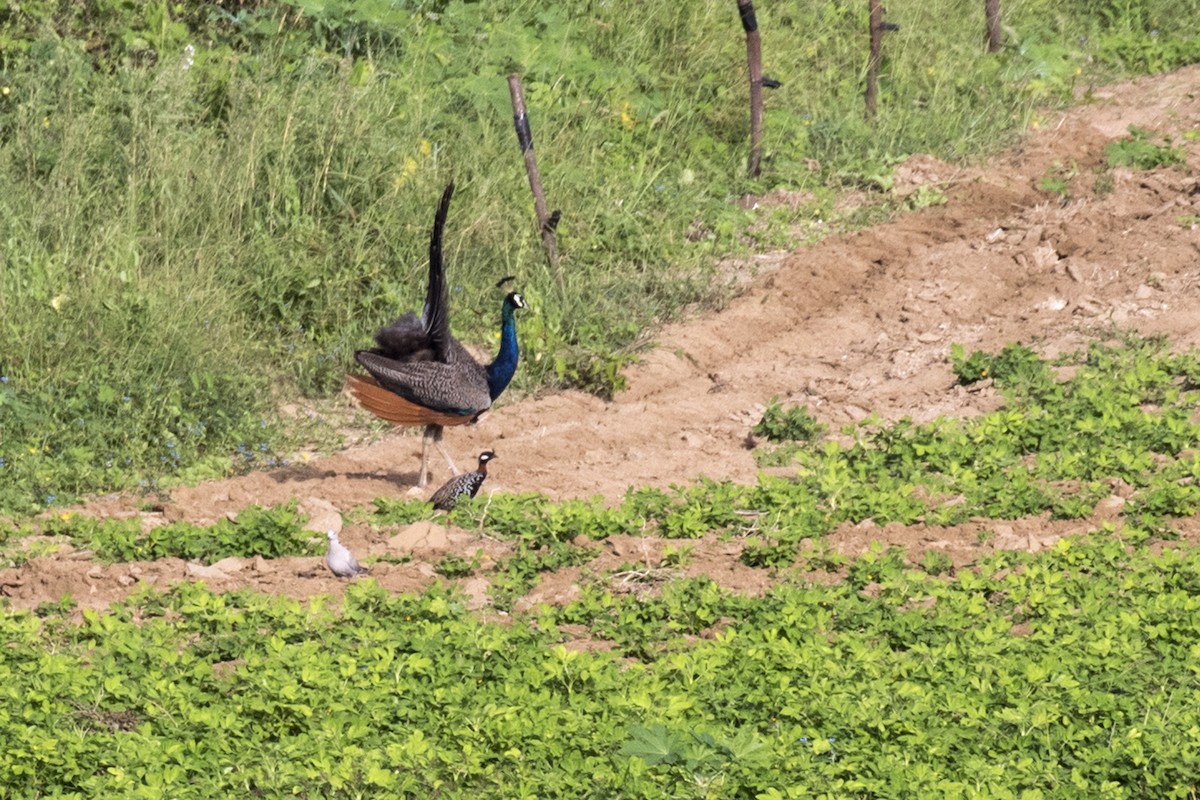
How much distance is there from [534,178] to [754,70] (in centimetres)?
245

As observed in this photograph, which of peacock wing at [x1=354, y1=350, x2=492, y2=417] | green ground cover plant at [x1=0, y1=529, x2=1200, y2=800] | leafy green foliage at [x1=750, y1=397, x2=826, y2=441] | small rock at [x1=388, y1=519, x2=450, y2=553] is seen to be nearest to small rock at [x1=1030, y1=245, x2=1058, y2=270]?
leafy green foliage at [x1=750, y1=397, x2=826, y2=441]

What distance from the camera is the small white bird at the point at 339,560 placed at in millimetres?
7340

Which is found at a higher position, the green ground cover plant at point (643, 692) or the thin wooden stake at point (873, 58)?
the thin wooden stake at point (873, 58)

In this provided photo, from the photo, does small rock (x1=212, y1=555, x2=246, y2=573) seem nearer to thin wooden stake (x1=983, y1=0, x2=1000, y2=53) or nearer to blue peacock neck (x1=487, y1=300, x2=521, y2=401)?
blue peacock neck (x1=487, y1=300, x2=521, y2=401)

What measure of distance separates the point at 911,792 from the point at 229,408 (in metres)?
5.53

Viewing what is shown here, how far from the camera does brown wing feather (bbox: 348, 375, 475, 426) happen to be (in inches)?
346

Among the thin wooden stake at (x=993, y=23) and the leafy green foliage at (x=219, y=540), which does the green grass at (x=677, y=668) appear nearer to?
the leafy green foliage at (x=219, y=540)

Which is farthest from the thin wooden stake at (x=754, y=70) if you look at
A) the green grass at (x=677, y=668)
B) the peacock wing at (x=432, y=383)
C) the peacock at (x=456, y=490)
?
the peacock at (x=456, y=490)

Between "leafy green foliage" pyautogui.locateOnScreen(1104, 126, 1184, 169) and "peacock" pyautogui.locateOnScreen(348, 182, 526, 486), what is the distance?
21.3 ft

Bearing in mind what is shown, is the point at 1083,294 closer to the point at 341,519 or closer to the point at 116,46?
the point at 341,519

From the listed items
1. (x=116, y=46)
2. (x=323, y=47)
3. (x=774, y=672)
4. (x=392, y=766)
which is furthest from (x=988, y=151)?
(x=392, y=766)

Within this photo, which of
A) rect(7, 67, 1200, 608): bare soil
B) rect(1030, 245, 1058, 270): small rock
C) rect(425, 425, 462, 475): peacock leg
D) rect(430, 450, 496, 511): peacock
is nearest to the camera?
rect(7, 67, 1200, 608): bare soil

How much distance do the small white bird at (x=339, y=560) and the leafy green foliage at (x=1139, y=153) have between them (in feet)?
27.2

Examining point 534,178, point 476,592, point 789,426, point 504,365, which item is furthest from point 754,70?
point 476,592
